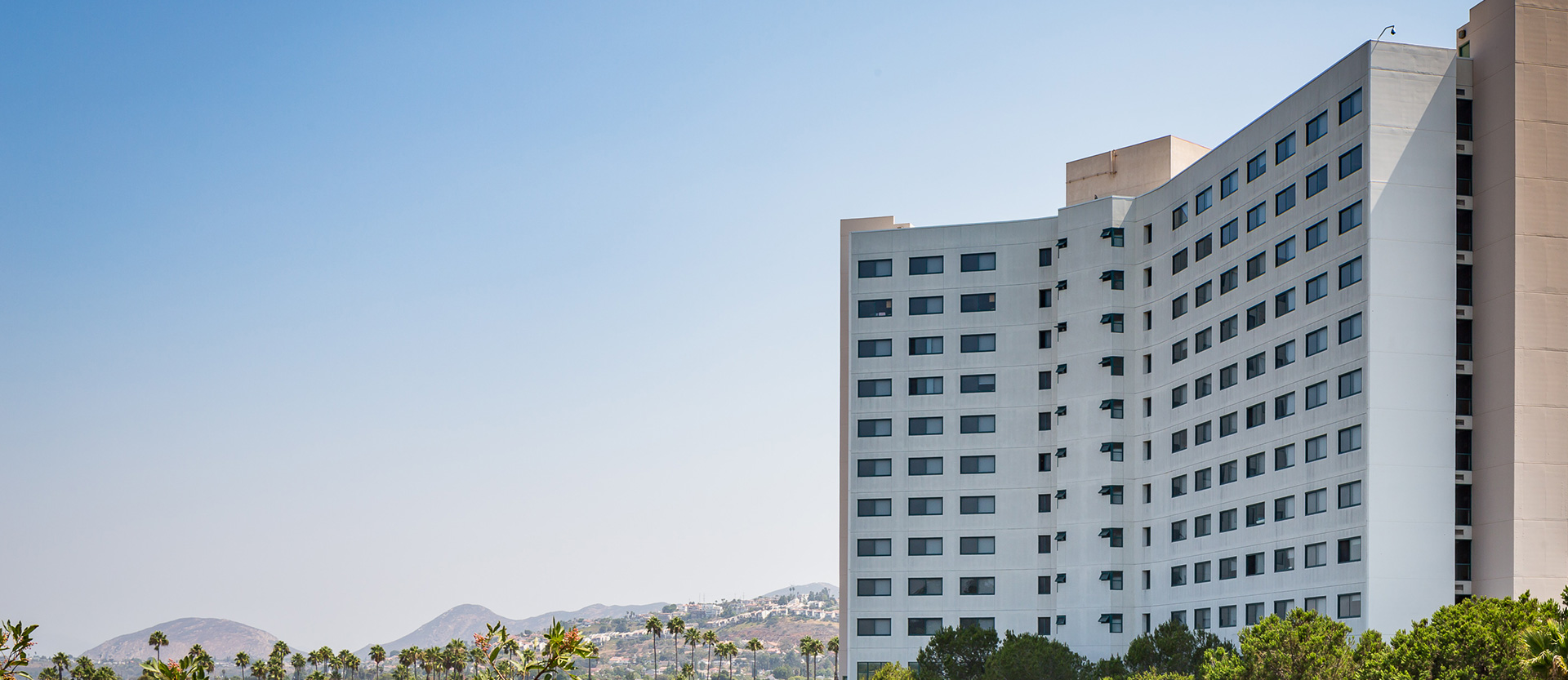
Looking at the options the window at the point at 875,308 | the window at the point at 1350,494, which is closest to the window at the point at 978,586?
the window at the point at 875,308

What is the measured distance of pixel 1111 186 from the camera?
292 ft

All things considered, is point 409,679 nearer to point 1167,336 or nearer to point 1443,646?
point 1167,336

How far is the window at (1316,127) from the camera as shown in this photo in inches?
2574

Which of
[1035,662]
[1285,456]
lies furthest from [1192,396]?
[1035,662]

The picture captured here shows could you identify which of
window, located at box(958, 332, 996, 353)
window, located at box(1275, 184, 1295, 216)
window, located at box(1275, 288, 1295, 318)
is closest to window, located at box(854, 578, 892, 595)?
window, located at box(958, 332, 996, 353)

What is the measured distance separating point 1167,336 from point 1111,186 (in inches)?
552

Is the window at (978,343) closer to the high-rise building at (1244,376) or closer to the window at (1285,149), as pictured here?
the high-rise building at (1244,376)

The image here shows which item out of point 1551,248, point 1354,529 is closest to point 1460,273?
point 1551,248

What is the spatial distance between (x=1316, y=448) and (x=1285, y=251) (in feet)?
32.3

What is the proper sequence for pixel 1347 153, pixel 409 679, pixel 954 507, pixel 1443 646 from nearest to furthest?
pixel 1443 646
pixel 1347 153
pixel 954 507
pixel 409 679

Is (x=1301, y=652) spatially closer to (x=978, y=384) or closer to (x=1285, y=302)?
(x=1285, y=302)

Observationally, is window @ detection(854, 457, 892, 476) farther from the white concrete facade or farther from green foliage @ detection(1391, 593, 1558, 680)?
green foliage @ detection(1391, 593, 1558, 680)

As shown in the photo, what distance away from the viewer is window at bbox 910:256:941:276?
89.2m

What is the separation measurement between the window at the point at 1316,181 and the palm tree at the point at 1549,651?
3159 cm
